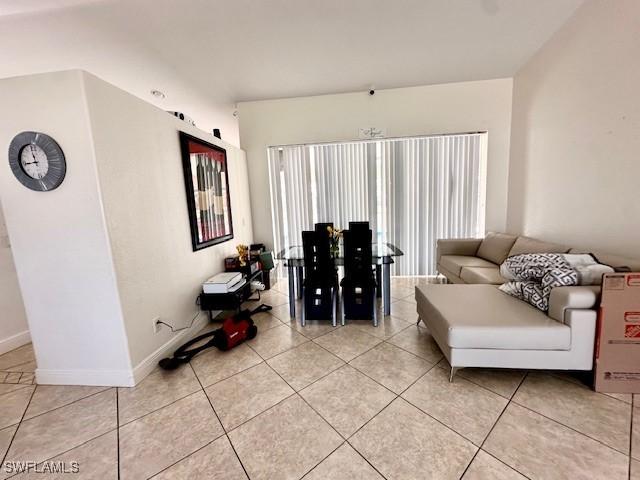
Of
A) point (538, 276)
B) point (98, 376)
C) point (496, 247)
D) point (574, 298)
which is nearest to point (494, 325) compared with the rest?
point (574, 298)

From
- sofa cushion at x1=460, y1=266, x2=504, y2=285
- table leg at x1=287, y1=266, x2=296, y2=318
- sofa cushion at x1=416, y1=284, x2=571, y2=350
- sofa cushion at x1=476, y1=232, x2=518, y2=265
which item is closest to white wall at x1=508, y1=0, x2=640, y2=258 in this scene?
sofa cushion at x1=476, y1=232, x2=518, y2=265

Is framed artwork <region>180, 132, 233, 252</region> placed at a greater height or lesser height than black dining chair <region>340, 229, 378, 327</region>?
greater

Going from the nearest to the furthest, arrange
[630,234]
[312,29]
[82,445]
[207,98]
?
[82,445] → [630,234] → [312,29] → [207,98]

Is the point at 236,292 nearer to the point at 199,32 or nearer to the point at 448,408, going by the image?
the point at 448,408

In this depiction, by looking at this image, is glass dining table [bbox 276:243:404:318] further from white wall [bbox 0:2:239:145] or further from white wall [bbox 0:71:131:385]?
white wall [bbox 0:2:239:145]

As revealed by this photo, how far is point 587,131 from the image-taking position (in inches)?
88.7

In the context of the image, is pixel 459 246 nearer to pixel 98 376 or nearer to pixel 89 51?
pixel 98 376

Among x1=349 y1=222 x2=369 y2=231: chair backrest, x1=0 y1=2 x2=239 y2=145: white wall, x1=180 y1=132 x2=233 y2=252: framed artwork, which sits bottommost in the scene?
x1=349 y1=222 x2=369 y2=231: chair backrest

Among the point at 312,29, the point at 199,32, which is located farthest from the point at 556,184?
the point at 199,32

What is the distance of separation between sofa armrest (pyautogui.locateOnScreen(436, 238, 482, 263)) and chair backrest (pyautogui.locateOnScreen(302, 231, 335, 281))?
197cm

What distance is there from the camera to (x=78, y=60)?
259cm

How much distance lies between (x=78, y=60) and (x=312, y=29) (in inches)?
98.8

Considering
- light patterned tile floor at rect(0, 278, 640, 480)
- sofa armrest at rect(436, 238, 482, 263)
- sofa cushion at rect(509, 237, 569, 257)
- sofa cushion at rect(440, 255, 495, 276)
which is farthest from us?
sofa armrest at rect(436, 238, 482, 263)

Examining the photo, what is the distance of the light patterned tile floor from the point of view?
118 centimetres
